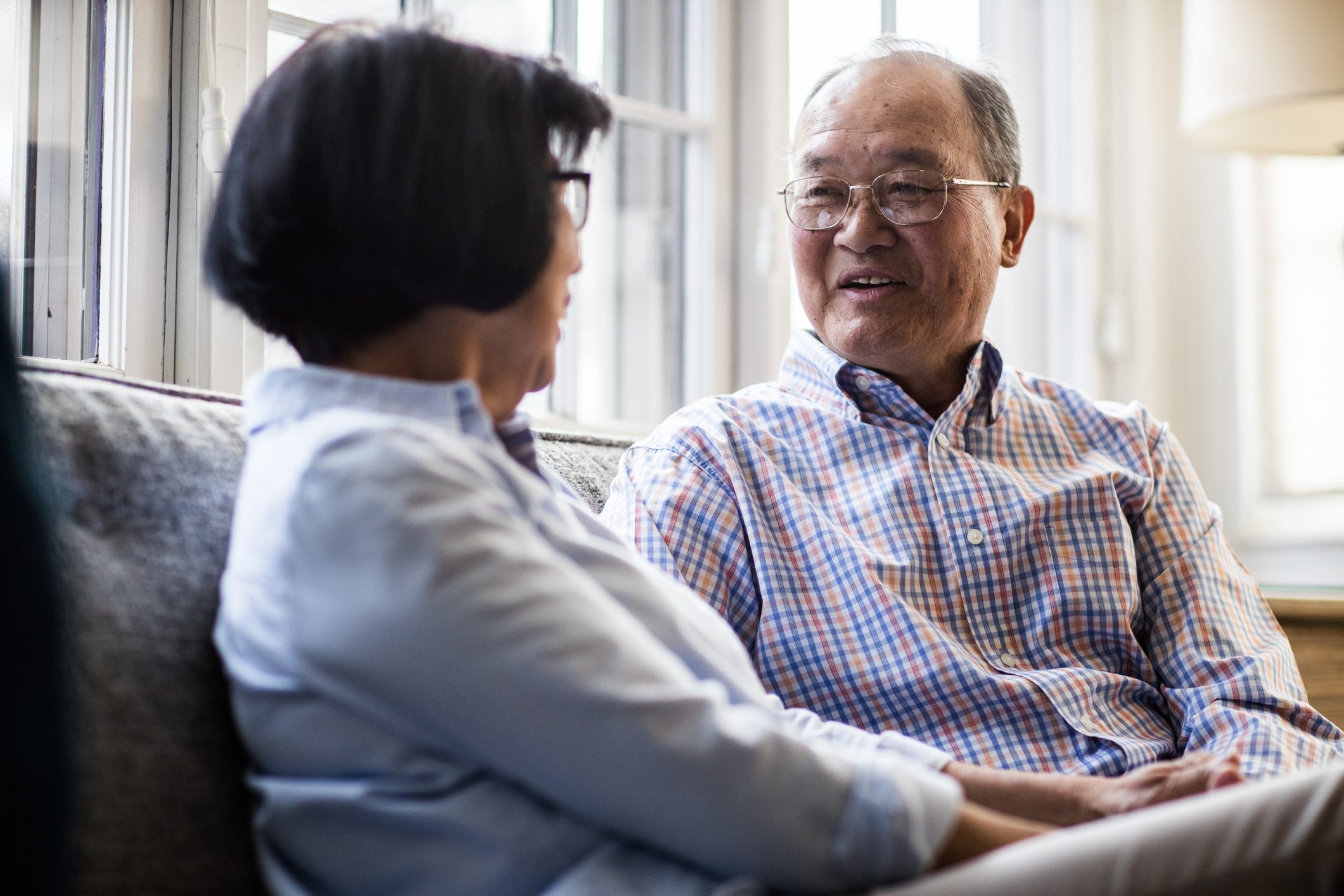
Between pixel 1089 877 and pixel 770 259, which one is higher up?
pixel 770 259

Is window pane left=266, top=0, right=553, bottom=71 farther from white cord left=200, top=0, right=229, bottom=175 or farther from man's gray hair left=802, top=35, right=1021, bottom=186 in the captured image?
man's gray hair left=802, top=35, right=1021, bottom=186

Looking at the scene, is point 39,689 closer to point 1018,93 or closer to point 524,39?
point 524,39

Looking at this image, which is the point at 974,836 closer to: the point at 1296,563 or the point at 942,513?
the point at 942,513

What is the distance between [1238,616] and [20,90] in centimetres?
144

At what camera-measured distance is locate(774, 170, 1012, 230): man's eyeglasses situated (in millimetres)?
1462

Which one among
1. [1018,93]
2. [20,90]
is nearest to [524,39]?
[20,90]

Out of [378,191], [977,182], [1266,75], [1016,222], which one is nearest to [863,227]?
[977,182]

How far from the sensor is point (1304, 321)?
3.00 metres

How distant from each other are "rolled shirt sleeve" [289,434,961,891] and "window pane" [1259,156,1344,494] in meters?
2.67

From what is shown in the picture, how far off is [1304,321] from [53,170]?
2.71 metres

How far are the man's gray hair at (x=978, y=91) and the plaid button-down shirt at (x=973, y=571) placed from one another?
0.27 metres

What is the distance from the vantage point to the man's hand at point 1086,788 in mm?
1021

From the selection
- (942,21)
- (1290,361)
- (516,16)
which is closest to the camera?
(516,16)

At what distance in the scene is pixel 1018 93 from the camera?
2.95 meters
